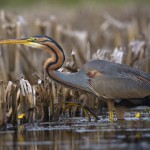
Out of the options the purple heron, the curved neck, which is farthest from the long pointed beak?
the curved neck

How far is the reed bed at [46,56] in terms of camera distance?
416 inches

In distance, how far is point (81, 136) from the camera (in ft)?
29.7

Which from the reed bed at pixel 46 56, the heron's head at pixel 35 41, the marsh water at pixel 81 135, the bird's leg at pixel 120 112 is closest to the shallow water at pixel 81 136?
the marsh water at pixel 81 135

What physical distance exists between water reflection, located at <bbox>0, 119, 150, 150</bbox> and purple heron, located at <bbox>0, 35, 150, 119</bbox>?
0.47 m

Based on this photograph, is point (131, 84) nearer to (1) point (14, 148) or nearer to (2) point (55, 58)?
(2) point (55, 58)

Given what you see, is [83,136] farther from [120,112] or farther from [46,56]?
[46,56]

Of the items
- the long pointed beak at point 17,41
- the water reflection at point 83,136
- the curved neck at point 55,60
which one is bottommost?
the water reflection at point 83,136

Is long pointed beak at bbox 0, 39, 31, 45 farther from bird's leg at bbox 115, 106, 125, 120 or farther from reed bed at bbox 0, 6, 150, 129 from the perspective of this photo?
bird's leg at bbox 115, 106, 125, 120

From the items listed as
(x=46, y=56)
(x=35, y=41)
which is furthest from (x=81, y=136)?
(x=46, y=56)

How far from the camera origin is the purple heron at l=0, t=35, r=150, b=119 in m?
10.8

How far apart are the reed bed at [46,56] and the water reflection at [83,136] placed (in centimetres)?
48

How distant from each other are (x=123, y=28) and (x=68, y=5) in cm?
913

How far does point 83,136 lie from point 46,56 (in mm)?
6880

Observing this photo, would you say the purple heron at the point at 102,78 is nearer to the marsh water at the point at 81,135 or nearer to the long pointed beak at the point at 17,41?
the long pointed beak at the point at 17,41
